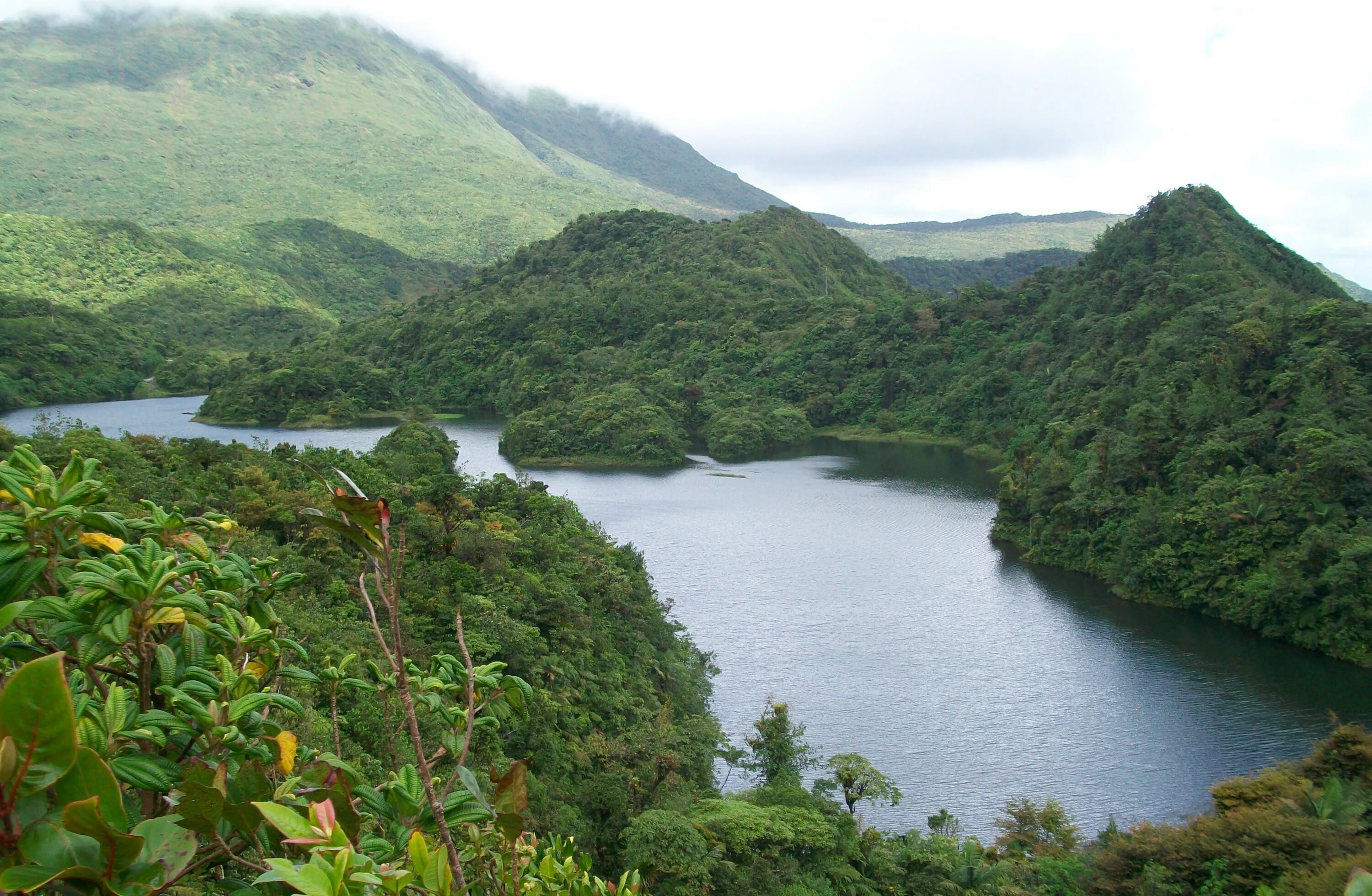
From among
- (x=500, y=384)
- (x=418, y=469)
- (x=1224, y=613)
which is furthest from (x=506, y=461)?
(x=1224, y=613)

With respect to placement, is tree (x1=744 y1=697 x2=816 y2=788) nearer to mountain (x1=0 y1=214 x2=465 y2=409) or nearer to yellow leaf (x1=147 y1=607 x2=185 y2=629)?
yellow leaf (x1=147 y1=607 x2=185 y2=629)

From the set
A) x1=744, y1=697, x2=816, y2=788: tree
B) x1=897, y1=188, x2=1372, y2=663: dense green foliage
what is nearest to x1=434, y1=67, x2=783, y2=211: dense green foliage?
x1=897, y1=188, x2=1372, y2=663: dense green foliage

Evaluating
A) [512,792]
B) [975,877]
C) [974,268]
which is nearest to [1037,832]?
[975,877]

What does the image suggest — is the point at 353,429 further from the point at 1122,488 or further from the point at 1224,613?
the point at 1224,613

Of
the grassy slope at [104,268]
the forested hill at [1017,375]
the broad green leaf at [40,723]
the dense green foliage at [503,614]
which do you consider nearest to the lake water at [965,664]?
the forested hill at [1017,375]

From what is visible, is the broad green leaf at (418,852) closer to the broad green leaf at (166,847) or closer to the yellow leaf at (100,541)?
the broad green leaf at (166,847)

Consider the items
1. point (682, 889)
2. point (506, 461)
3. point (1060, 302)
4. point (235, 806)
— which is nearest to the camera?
point (235, 806)
